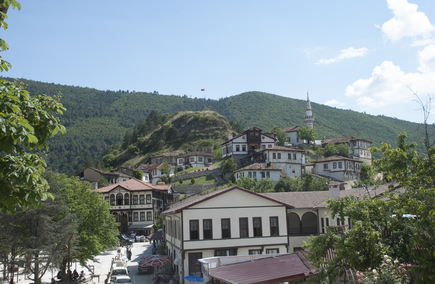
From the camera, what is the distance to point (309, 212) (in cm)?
3684

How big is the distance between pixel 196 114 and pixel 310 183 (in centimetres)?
8382

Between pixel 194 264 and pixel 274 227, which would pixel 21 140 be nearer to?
pixel 194 264

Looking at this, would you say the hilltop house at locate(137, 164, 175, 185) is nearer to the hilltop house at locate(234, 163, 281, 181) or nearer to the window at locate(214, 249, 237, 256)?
the hilltop house at locate(234, 163, 281, 181)

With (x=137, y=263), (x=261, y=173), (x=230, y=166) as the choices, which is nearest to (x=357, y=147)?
(x=230, y=166)

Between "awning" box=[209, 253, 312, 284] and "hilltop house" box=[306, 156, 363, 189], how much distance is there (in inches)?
2372

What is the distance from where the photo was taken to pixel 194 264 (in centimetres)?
2758

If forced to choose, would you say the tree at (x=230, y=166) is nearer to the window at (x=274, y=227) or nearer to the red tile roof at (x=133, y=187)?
the red tile roof at (x=133, y=187)

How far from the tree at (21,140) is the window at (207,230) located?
71.1ft

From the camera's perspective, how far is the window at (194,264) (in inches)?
1076

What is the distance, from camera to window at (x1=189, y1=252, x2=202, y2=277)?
2732 centimetres

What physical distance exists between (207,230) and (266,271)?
11226 mm

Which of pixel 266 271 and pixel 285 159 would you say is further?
pixel 285 159

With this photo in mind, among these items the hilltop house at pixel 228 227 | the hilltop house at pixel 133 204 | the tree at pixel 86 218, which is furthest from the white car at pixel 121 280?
the hilltop house at pixel 133 204

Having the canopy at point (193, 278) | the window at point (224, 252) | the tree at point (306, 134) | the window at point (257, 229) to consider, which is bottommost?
the canopy at point (193, 278)
